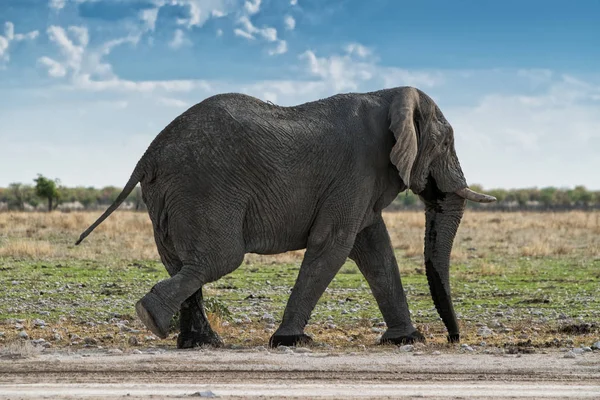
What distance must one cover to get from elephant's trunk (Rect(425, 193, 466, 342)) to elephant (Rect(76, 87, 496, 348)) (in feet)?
0.07

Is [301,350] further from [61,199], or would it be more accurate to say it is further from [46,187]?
[61,199]

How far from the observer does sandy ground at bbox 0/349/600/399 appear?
10562 mm

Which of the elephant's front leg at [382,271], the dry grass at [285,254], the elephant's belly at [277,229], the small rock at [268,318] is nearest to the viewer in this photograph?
the elephant's belly at [277,229]

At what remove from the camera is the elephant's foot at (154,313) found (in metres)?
13.5

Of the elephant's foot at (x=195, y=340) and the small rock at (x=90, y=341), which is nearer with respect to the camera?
the elephant's foot at (x=195, y=340)

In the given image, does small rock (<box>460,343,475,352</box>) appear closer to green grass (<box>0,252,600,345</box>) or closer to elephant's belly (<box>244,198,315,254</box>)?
green grass (<box>0,252,600,345</box>)

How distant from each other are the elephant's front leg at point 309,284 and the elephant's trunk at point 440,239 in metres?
1.83

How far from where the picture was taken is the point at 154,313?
13461 mm

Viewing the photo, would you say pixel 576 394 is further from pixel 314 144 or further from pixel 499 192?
pixel 499 192

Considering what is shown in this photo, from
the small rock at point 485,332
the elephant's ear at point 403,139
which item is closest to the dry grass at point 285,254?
the small rock at point 485,332

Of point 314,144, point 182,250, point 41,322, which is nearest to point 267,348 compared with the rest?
point 182,250

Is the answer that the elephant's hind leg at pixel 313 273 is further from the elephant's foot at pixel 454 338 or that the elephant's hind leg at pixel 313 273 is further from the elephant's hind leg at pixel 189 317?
the elephant's foot at pixel 454 338

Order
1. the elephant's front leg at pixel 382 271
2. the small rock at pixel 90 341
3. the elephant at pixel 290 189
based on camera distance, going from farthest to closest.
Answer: the elephant's front leg at pixel 382 271
the small rock at pixel 90 341
the elephant at pixel 290 189

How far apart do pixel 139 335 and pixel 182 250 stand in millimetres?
2563
